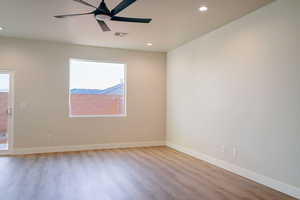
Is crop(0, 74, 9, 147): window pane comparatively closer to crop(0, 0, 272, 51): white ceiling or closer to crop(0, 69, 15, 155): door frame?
crop(0, 69, 15, 155): door frame

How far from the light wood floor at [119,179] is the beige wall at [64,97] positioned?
764 millimetres

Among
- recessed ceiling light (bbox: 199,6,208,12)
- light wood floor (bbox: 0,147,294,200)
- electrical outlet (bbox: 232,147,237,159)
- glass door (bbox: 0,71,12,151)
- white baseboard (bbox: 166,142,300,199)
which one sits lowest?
light wood floor (bbox: 0,147,294,200)

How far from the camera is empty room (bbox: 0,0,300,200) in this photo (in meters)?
3.43

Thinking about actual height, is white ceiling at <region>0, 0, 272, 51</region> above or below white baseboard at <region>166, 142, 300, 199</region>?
above

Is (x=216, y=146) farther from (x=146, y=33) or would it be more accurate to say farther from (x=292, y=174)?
(x=146, y=33)

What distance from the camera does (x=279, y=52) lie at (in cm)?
352

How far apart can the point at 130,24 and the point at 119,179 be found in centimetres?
284

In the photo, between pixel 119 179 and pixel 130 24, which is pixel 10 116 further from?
pixel 130 24

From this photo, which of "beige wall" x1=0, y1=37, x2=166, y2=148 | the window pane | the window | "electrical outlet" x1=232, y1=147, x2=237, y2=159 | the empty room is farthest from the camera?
the window

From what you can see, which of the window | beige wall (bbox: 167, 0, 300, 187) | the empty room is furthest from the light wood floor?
the window

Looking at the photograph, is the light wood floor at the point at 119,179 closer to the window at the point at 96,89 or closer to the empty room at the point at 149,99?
the empty room at the point at 149,99

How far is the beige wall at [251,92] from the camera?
3.35 m

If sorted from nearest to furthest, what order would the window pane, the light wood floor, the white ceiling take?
the light wood floor → the white ceiling → the window pane

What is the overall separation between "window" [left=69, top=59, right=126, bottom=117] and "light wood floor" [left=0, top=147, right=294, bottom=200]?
147 centimetres
